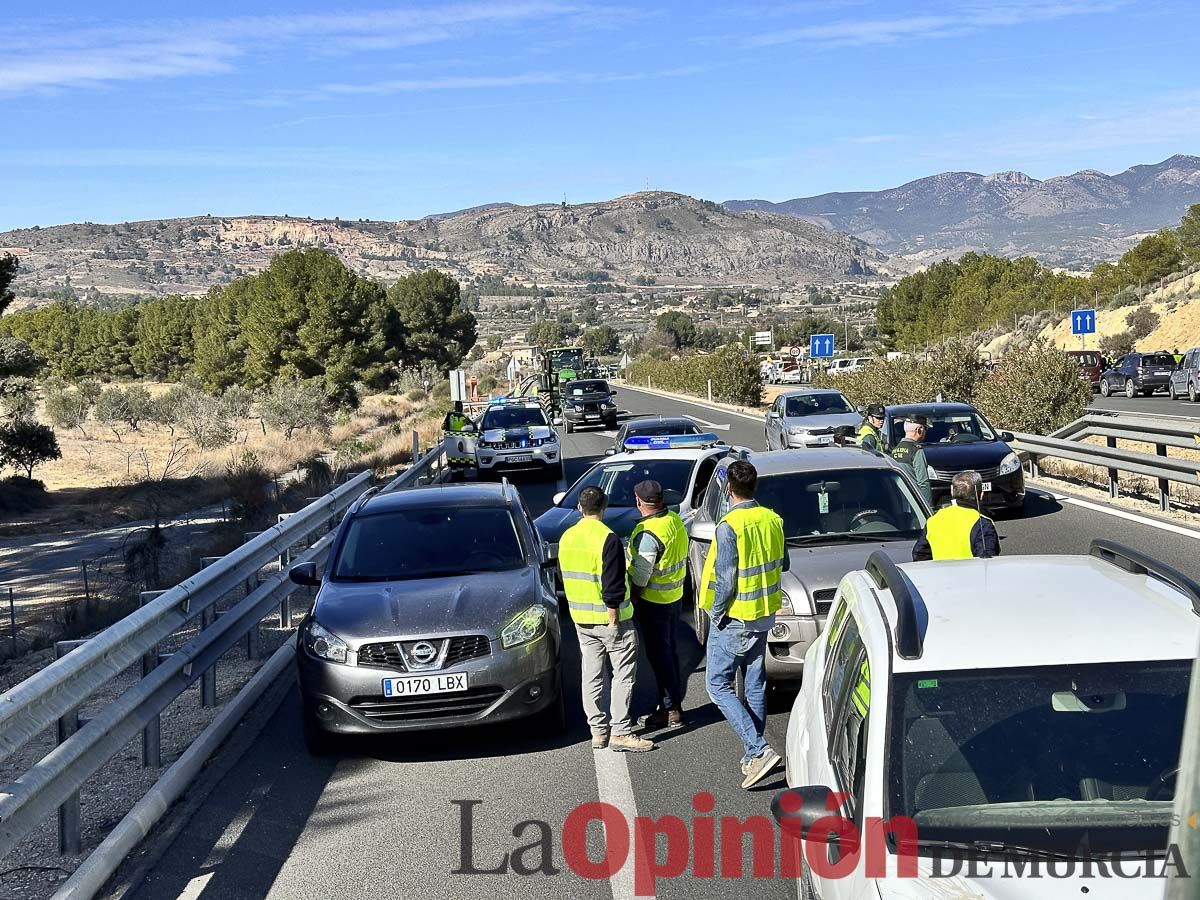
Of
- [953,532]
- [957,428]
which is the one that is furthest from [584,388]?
[953,532]

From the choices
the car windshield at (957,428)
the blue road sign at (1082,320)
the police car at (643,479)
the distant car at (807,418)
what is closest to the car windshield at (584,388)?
the distant car at (807,418)

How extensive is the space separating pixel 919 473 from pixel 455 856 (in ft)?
23.1

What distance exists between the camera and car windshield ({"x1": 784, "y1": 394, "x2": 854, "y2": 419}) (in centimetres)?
2752

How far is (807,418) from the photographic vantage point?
2675 cm

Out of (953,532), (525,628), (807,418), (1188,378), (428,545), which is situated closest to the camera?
(525,628)

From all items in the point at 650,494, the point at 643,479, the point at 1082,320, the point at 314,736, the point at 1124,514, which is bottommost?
the point at 1124,514

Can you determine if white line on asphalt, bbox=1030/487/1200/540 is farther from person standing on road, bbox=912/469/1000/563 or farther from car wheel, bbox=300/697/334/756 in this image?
car wheel, bbox=300/697/334/756

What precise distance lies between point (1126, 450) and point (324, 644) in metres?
14.5

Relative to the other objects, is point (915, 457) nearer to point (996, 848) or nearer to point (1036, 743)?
point (1036, 743)

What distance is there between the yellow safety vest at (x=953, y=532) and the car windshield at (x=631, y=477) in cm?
590

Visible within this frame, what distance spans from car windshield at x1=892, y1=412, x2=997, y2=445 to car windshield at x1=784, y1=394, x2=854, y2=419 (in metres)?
8.30

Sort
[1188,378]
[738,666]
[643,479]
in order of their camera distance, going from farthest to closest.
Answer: [1188,378]
[643,479]
[738,666]

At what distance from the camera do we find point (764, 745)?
6.82 m

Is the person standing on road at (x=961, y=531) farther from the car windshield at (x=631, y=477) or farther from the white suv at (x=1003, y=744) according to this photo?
the car windshield at (x=631, y=477)
